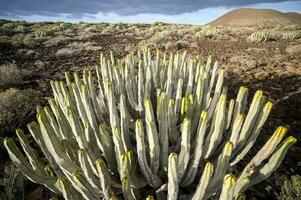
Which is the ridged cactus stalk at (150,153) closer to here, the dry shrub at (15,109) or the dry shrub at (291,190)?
the dry shrub at (291,190)

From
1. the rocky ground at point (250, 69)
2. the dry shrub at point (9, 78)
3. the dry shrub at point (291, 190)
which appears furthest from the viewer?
the dry shrub at point (9, 78)

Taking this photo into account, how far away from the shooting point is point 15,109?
16.5 ft

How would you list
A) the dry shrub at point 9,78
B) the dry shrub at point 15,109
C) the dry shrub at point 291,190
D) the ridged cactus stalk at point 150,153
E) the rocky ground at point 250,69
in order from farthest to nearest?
the dry shrub at point 9,78
the dry shrub at point 15,109
the rocky ground at point 250,69
the dry shrub at point 291,190
the ridged cactus stalk at point 150,153

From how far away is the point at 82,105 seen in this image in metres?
2.62

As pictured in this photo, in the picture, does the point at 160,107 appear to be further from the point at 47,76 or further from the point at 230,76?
the point at 47,76

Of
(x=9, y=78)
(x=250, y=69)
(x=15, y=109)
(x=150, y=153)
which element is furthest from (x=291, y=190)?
(x=9, y=78)

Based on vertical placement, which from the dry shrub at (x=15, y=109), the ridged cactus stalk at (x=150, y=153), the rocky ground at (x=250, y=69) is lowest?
the rocky ground at (x=250, y=69)

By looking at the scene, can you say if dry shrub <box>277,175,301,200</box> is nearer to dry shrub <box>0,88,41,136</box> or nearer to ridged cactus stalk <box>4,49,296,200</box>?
ridged cactus stalk <box>4,49,296,200</box>

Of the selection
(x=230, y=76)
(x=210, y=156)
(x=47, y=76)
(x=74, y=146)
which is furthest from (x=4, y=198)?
(x=230, y=76)

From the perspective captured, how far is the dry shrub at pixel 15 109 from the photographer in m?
4.61

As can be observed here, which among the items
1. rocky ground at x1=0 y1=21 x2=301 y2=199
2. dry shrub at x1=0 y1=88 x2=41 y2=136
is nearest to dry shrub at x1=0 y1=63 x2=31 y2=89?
rocky ground at x1=0 y1=21 x2=301 y2=199

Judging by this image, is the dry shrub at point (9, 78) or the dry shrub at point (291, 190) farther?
the dry shrub at point (9, 78)

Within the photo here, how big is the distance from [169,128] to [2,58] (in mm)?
11418

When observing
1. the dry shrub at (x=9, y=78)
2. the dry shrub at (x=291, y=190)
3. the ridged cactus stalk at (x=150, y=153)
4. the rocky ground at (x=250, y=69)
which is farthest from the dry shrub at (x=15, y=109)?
the dry shrub at (x=291, y=190)
